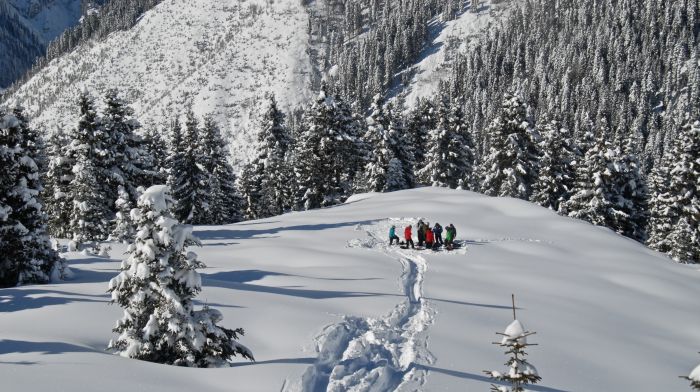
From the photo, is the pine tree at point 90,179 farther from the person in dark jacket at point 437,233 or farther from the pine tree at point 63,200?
the person in dark jacket at point 437,233

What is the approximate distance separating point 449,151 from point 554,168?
33.8 ft

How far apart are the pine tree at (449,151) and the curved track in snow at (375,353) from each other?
35.9 m

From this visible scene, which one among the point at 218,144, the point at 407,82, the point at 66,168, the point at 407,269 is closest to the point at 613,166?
the point at 407,269

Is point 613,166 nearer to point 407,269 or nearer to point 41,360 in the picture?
point 407,269

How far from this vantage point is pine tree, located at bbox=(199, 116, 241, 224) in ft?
165

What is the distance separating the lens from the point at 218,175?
5209 centimetres

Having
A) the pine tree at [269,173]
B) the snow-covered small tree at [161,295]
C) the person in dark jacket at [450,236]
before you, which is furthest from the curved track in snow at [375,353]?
the pine tree at [269,173]

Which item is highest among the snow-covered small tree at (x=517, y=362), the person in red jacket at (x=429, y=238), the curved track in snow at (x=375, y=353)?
the snow-covered small tree at (x=517, y=362)

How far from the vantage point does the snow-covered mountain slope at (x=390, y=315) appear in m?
10.7

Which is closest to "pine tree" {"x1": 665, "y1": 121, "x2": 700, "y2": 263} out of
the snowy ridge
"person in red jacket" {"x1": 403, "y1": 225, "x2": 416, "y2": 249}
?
"person in red jacket" {"x1": 403, "y1": 225, "x2": 416, "y2": 249}

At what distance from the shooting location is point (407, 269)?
2359 centimetres

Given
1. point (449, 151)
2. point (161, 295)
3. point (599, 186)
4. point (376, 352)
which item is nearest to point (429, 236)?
point (376, 352)

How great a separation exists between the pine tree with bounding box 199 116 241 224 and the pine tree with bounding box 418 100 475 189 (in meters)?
20.6

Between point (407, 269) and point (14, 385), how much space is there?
17.2 meters
